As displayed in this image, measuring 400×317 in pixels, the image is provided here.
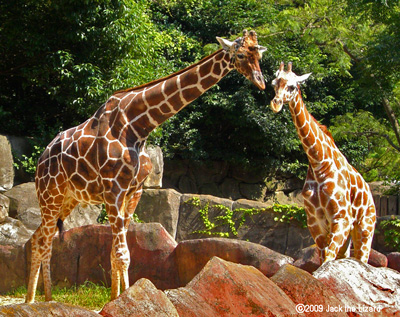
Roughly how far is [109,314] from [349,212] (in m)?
3.80

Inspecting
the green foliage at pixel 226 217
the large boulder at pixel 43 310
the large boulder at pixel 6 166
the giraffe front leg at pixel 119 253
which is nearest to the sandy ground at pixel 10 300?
the giraffe front leg at pixel 119 253

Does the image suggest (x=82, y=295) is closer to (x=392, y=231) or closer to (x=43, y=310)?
(x=43, y=310)

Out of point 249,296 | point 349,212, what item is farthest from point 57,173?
point 249,296

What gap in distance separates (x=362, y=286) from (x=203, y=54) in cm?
1342

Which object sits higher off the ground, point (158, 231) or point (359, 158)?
point (359, 158)

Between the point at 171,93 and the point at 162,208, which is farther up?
the point at 171,93

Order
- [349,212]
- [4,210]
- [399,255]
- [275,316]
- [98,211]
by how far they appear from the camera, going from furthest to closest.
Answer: [98,211] → [4,210] → [399,255] → [349,212] → [275,316]

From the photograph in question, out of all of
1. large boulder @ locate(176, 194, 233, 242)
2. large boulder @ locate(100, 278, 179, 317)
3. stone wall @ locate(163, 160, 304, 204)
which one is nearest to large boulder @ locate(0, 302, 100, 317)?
large boulder @ locate(100, 278, 179, 317)

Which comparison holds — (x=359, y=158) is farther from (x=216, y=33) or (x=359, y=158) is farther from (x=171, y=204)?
(x=171, y=204)

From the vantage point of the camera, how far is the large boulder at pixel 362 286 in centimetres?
354

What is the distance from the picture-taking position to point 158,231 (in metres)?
7.15

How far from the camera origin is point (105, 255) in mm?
7332

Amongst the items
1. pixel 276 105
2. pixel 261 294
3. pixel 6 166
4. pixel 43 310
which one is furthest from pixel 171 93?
pixel 6 166

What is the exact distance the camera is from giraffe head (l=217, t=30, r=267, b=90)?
5438 mm
